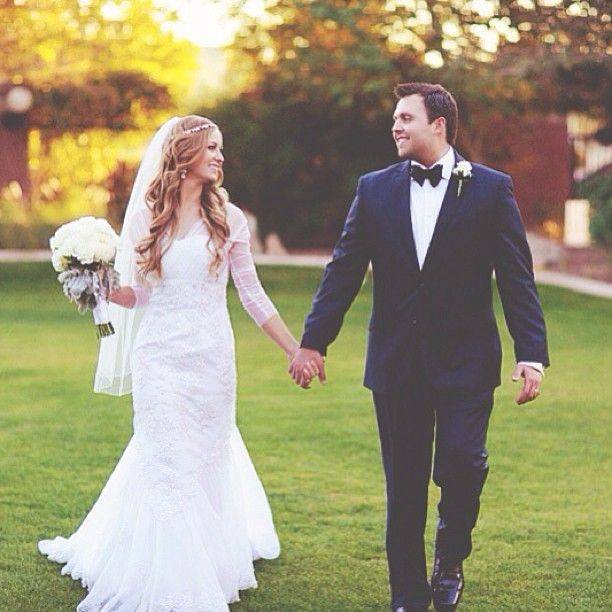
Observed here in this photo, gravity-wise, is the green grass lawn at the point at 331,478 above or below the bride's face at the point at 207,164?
below

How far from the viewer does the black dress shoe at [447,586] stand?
17.7ft

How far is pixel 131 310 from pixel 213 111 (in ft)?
85.3

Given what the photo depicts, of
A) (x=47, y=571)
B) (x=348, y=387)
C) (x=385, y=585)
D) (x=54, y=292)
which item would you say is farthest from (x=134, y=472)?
(x=54, y=292)

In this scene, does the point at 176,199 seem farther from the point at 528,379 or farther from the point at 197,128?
the point at 528,379

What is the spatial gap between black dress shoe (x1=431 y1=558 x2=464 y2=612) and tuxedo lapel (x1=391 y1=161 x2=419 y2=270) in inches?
48.4

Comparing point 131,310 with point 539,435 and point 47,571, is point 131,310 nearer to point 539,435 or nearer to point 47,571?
point 47,571

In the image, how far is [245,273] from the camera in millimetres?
5805

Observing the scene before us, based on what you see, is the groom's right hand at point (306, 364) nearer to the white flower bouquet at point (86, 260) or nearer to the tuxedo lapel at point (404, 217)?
the tuxedo lapel at point (404, 217)

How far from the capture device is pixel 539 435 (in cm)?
958

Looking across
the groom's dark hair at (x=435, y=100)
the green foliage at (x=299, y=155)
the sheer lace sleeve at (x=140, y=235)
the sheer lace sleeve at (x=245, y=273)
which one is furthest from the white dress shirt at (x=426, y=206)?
the green foliage at (x=299, y=155)

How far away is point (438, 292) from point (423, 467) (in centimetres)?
70

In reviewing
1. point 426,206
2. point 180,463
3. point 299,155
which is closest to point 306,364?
point 180,463

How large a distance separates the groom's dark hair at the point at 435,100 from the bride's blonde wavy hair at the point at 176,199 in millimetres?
842

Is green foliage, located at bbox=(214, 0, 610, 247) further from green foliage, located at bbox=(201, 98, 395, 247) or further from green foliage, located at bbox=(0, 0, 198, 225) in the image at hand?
green foliage, located at bbox=(0, 0, 198, 225)
